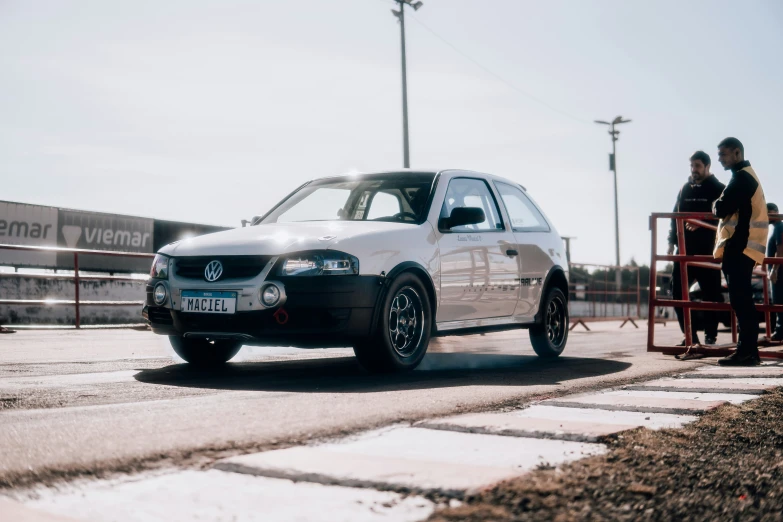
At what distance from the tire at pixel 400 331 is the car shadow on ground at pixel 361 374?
0.35 feet

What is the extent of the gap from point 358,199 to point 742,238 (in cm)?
312

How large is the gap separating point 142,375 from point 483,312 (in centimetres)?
283

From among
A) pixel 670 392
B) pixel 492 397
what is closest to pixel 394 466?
pixel 492 397

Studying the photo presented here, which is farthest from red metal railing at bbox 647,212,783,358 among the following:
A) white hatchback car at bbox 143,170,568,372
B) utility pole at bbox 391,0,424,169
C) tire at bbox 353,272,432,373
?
utility pole at bbox 391,0,424,169

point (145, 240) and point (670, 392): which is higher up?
point (145, 240)

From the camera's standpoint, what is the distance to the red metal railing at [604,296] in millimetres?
20516

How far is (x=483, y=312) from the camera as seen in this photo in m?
7.74

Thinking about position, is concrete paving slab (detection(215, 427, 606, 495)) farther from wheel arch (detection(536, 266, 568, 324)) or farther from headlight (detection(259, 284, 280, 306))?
wheel arch (detection(536, 266, 568, 324))

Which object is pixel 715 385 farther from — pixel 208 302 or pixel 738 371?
pixel 208 302

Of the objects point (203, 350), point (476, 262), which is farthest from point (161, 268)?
point (476, 262)

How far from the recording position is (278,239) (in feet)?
21.1

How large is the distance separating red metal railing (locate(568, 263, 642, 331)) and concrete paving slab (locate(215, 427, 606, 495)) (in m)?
16.5

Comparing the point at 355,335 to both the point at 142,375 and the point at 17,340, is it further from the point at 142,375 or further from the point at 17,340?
the point at 17,340

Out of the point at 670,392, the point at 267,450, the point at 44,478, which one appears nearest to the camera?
the point at 44,478
